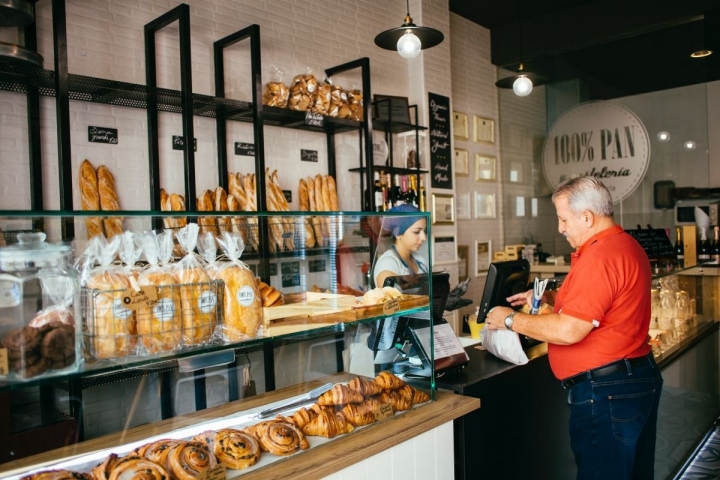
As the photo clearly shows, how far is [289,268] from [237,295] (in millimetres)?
308

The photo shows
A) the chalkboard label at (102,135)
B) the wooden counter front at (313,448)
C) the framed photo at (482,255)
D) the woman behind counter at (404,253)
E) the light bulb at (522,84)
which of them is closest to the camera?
the wooden counter front at (313,448)

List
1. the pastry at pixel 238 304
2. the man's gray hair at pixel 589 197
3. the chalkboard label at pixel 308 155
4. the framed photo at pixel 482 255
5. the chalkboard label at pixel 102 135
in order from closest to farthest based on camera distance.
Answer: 1. the pastry at pixel 238 304
2. the man's gray hair at pixel 589 197
3. the chalkboard label at pixel 102 135
4. the chalkboard label at pixel 308 155
5. the framed photo at pixel 482 255

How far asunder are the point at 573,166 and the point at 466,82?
5.26 feet

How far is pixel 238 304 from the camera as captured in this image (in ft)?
4.74

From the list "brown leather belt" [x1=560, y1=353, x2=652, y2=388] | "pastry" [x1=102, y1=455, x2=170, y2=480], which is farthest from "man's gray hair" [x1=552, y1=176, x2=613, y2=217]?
"pastry" [x1=102, y1=455, x2=170, y2=480]

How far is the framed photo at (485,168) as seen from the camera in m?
6.35

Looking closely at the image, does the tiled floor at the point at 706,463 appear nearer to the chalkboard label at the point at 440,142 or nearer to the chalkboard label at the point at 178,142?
the chalkboard label at the point at 440,142

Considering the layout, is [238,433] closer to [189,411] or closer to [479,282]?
[189,411]

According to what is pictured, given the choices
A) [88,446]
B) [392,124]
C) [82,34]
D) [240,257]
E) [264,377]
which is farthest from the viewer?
[392,124]

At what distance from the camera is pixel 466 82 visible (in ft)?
20.5

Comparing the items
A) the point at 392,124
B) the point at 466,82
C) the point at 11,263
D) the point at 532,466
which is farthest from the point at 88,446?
the point at 466,82

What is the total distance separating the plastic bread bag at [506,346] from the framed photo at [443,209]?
3047 mm

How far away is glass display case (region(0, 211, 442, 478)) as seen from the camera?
4.04ft

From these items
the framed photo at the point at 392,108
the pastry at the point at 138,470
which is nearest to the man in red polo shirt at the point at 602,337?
the pastry at the point at 138,470
